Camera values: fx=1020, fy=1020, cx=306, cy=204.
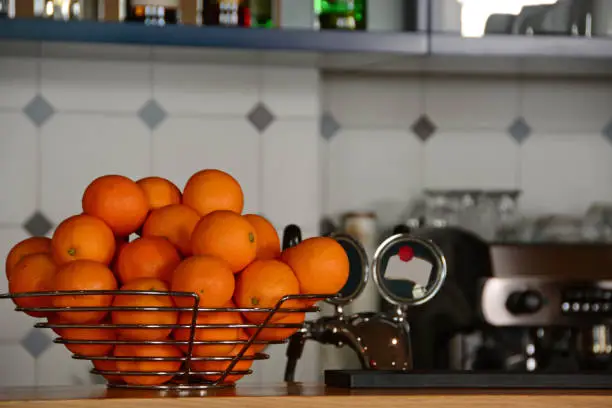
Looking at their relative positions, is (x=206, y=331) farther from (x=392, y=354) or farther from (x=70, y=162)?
(x=70, y=162)

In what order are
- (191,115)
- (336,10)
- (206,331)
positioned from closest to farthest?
(206,331), (336,10), (191,115)

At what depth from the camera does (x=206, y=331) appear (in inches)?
34.0

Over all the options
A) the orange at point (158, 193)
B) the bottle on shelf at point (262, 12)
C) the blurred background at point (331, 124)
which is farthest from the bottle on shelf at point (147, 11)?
the orange at point (158, 193)

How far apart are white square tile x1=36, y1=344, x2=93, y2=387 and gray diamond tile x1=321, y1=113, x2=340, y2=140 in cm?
66

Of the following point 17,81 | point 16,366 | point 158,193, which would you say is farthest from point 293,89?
point 158,193

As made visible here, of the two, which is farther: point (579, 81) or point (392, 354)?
point (579, 81)

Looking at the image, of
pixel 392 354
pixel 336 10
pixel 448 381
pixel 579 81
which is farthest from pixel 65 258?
pixel 579 81

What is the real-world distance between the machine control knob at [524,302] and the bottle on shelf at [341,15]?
549mm

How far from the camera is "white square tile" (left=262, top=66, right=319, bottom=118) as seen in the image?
197cm

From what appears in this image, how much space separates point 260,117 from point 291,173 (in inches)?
4.9

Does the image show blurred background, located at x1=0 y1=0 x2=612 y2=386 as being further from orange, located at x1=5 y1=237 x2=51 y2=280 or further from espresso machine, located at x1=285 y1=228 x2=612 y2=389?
orange, located at x1=5 y1=237 x2=51 y2=280

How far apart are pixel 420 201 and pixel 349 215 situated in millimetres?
175

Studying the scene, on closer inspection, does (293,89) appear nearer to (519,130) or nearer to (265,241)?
(519,130)

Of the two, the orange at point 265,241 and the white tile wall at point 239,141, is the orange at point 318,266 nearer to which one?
the orange at point 265,241
